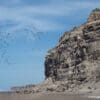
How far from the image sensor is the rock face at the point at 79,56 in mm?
154125

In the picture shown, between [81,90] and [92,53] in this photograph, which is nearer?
[81,90]

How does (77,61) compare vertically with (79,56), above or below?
below

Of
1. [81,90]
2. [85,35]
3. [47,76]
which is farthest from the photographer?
[47,76]

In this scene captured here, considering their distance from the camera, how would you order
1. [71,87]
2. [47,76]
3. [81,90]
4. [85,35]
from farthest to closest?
[47,76]
[85,35]
[71,87]
[81,90]

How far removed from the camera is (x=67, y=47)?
175 meters

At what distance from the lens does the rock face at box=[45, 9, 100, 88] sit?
15412 cm

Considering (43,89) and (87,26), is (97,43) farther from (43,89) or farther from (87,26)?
(43,89)

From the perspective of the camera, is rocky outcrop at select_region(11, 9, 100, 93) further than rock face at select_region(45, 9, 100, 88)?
No

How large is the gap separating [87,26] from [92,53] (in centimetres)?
1376

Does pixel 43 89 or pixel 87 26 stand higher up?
pixel 87 26

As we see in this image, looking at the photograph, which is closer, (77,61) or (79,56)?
(77,61)

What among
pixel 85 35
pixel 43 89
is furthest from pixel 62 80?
pixel 85 35

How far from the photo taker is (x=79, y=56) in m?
165

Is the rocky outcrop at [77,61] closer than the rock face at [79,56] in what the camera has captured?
Yes
